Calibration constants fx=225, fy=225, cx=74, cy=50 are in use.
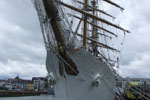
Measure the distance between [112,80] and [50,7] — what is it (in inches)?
344

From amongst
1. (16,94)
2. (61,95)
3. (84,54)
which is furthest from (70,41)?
(16,94)

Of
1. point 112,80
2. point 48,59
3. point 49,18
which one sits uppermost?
point 49,18

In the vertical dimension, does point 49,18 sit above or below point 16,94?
above

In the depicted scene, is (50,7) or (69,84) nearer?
(50,7)

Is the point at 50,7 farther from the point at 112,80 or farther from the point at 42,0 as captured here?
the point at 112,80

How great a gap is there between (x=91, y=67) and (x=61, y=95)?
2578 millimetres

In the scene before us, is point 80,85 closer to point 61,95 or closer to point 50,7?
point 61,95

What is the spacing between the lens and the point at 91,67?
1421cm

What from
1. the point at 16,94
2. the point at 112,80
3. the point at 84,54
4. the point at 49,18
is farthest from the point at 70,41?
the point at 16,94

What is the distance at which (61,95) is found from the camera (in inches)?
528

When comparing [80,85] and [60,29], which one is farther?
[80,85]

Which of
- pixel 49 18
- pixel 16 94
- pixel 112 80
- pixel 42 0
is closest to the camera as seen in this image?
pixel 42 0

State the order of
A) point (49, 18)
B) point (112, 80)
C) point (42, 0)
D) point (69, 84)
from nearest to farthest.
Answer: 1. point (42, 0)
2. point (49, 18)
3. point (69, 84)
4. point (112, 80)

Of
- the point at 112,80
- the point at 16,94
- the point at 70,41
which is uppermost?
the point at 70,41
